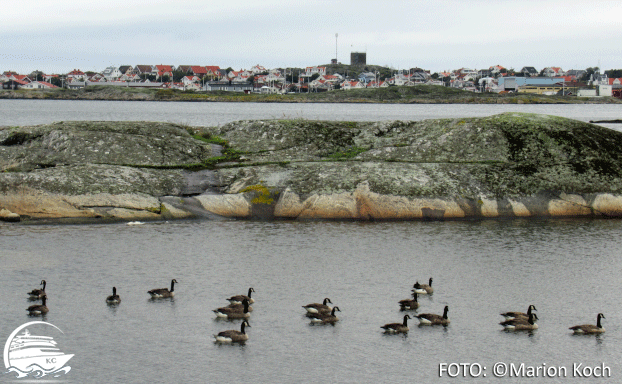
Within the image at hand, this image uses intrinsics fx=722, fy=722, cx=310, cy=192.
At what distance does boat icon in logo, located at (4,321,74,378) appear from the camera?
1883 cm

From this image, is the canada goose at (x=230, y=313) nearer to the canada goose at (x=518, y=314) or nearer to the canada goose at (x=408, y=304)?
the canada goose at (x=408, y=304)

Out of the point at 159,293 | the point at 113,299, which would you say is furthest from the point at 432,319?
the point at 113,299

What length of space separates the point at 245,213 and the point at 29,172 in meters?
11.9

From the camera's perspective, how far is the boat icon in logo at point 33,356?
1883cm

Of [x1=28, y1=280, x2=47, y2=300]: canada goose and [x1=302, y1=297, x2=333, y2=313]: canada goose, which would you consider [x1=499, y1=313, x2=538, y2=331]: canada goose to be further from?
[x1=28, y1=280, x2=47, y2=300]: canada goose

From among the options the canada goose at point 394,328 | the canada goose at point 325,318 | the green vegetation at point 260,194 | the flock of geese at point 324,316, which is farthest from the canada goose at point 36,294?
the green vegetation at point 260,194

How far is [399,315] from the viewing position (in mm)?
23094

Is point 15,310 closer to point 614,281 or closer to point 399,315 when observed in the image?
point 399,315

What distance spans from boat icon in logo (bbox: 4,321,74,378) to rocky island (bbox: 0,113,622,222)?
16.9 m

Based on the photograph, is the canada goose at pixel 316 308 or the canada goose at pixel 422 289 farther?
the canada goose at pixel 422 289

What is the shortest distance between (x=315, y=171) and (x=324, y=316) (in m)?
19.3

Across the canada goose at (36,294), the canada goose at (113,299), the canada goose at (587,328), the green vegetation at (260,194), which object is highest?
the green vegetation at (260,194)

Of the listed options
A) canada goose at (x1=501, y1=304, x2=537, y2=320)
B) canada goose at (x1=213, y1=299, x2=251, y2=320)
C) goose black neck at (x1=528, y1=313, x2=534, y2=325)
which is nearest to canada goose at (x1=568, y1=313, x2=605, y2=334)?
goose black neck at (x1=528, y1=313, x2=534, y2=325)

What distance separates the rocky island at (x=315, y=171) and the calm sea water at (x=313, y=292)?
173 centimetres
